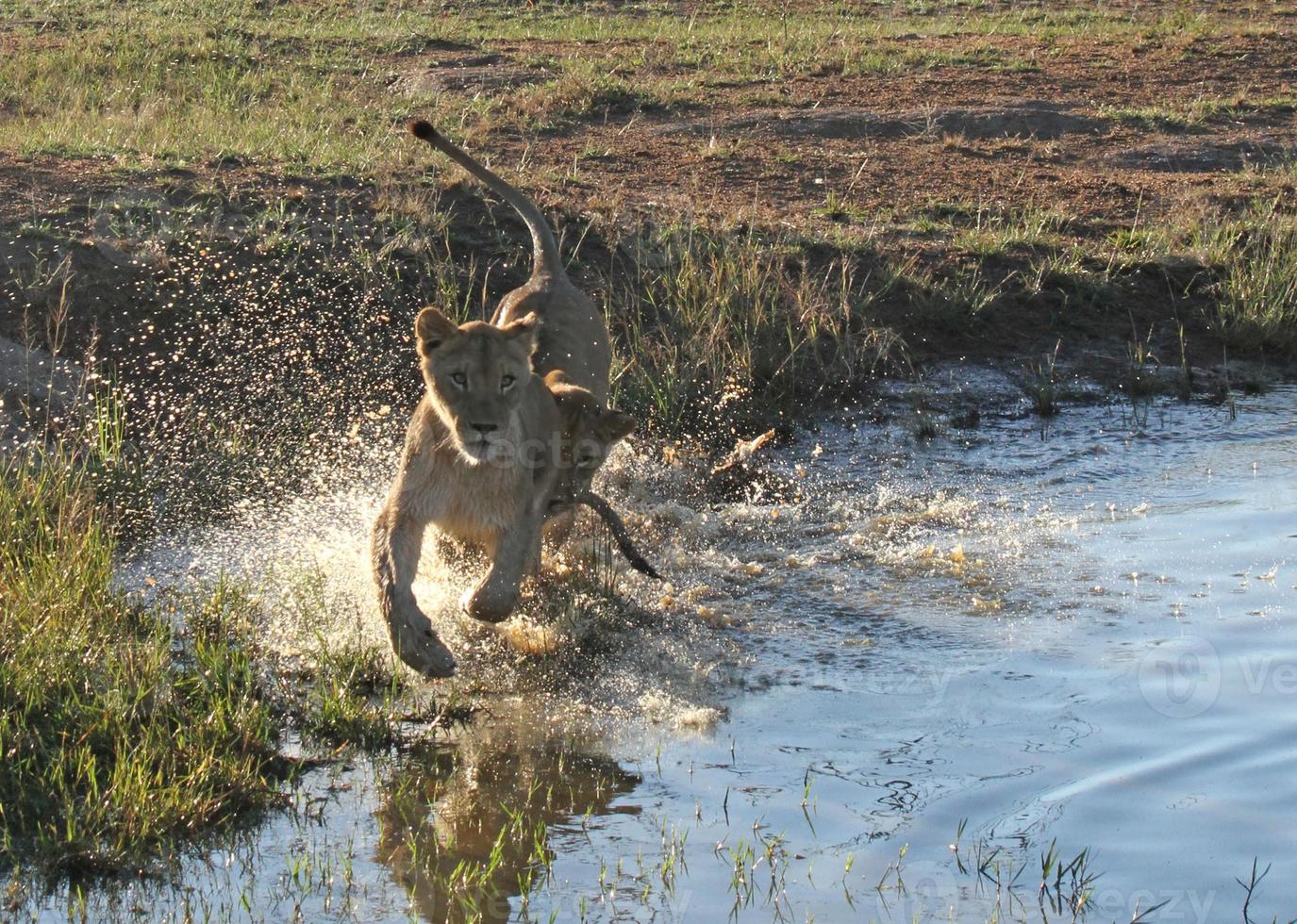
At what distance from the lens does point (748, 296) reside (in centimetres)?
795

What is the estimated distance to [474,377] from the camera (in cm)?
506

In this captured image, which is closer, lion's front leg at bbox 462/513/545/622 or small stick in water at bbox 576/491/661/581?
lion's front leg at bbox 462/513/545/622

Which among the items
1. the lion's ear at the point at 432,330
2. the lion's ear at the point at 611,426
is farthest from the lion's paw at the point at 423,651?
the lion's ear at the point at 611,426

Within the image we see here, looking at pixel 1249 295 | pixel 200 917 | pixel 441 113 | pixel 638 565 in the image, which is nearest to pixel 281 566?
pixel 638 565

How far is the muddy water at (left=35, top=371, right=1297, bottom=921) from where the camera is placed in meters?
3.74

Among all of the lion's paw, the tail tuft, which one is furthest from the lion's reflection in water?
the tail tuft

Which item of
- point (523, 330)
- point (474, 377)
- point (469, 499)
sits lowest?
point (469, 499)

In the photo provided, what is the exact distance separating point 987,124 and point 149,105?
5.38 metres

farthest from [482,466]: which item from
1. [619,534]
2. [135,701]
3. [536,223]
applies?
[536,223]

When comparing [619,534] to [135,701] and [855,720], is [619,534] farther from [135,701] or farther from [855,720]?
[135,701]

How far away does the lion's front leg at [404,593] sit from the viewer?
4680 millimetres

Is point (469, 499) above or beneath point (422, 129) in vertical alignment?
beneath

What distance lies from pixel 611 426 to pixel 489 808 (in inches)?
78.0

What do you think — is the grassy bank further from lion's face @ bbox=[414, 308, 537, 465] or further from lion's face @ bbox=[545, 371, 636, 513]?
lion's face @ bbox=[545, 371, 636, 513]
